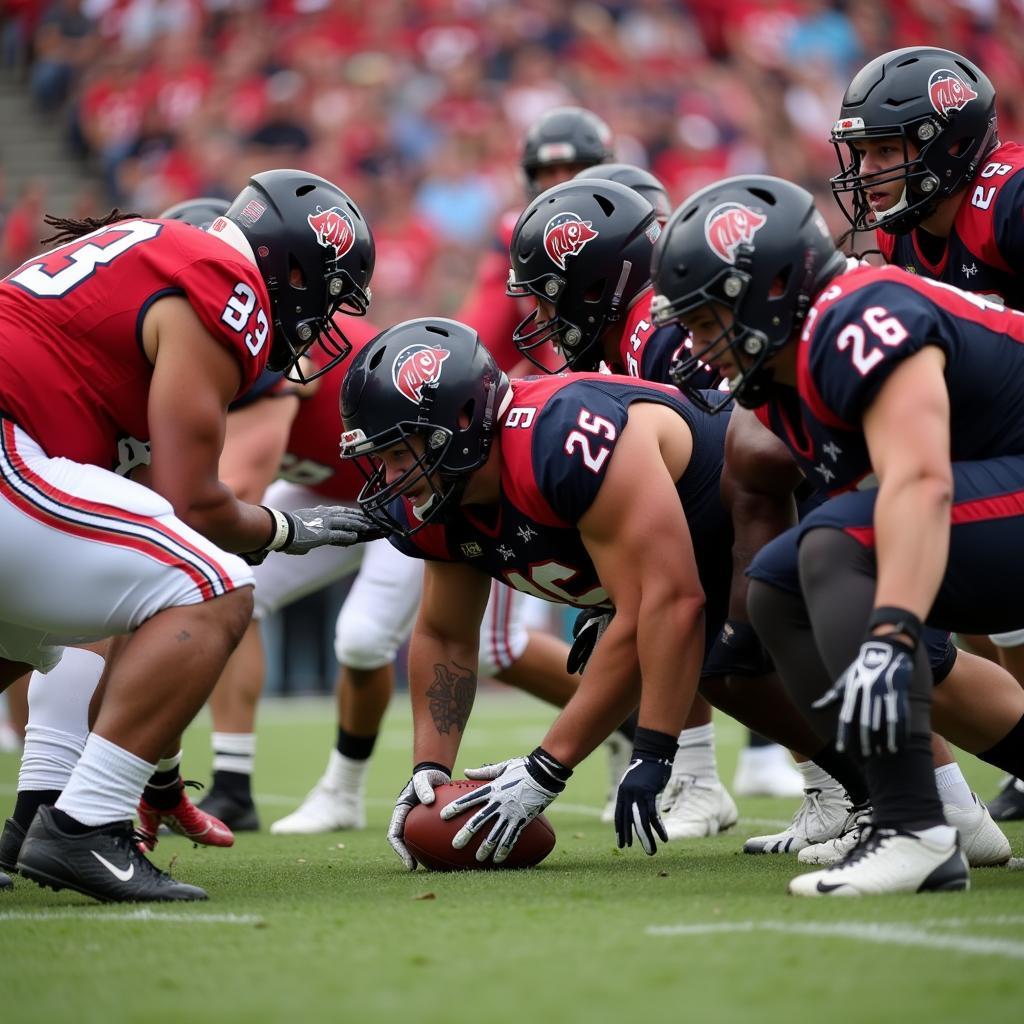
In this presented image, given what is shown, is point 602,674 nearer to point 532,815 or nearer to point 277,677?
point 532,815

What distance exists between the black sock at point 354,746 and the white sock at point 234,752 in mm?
308

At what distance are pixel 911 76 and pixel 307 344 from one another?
175cm

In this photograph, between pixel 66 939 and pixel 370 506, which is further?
pixel 370 506

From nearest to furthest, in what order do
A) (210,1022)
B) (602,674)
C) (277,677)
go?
1. (210,1022)
2. (602,674)
3. (277,677)

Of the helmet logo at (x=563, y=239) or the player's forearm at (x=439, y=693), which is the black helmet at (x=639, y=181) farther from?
the player's forearm at (x=439, y=693)

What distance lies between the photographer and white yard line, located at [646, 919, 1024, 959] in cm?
244

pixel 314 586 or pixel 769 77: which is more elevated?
pixel 769 77

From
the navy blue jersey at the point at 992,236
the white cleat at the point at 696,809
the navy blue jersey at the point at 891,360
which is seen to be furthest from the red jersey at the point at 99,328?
the white cleat at the point at 696,809

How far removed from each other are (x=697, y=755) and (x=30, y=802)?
203 centimetres

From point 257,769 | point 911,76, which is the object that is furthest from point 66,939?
point 257,769

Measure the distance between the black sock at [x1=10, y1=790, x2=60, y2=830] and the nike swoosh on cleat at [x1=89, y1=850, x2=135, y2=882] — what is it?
2.06 feet

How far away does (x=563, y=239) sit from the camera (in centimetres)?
439

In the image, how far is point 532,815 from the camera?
371cm

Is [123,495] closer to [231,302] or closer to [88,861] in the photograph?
[231,302]
